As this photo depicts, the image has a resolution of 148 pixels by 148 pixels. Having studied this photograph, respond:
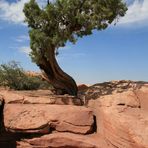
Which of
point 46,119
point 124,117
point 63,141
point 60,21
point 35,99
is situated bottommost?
point 63,141

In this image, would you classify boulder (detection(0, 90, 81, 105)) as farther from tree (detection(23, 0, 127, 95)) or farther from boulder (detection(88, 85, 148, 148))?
tree (detection(23, 0, 127, 95))

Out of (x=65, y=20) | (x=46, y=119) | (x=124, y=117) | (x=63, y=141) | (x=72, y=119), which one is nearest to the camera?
(x=124, y=117)

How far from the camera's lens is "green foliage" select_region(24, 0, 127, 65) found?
1429 cm

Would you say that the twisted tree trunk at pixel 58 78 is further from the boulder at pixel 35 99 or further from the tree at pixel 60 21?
the boulder at pixel 35 99

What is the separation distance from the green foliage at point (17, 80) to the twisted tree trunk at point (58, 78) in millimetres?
2610

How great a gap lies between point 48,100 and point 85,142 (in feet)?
7.86

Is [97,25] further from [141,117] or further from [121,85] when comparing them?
[141,117]

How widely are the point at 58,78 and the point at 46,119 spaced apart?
9.91ft

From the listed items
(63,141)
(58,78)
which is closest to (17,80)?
(58,78)

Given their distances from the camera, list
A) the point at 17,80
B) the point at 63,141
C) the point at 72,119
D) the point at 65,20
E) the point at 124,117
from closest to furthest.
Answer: the point at 124,117
the point at 63,141
the point at 72,119
the point at 65,20
the point at 17,80

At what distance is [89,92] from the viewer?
1500 cm

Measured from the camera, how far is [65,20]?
14.8 meters

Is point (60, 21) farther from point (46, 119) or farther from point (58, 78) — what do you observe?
point (46, 119)

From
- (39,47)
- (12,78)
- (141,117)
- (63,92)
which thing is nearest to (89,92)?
(63,92)
